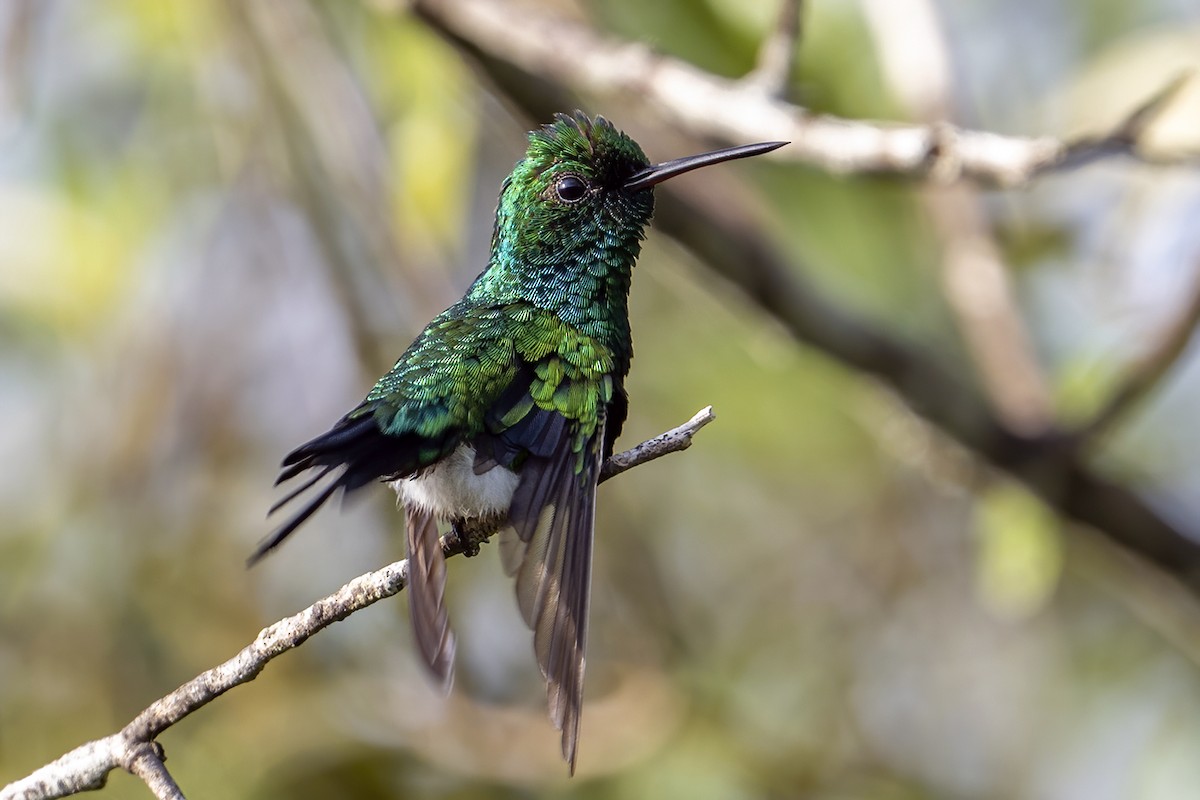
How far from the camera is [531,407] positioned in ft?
8.34

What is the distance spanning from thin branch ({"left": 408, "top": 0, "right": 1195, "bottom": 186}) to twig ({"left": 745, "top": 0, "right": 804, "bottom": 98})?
35mm

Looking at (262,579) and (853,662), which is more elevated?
(262,579)

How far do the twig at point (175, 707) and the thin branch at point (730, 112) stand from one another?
58.1 inches

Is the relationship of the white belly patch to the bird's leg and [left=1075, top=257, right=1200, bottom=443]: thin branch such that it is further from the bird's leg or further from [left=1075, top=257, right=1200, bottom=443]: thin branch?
[left=1075, top=257, right=1200, bottom=443]: thin branch

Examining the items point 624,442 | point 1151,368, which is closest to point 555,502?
point 1151,368

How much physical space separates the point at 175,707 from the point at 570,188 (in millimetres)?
1451

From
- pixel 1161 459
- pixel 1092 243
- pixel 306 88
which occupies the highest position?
pixel 306 88

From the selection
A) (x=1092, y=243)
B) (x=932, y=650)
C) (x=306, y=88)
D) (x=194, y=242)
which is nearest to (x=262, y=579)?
(x=194, y=242)

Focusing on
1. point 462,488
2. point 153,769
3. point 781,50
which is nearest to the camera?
point 153,769

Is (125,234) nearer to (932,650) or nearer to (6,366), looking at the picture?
(6,366)

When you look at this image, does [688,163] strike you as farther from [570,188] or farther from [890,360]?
[890,360]

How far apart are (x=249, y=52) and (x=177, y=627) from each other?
197 cm

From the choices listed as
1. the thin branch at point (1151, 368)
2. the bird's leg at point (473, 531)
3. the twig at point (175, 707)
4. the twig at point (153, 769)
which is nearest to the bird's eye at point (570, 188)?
the bird's leg at point (473, 531)

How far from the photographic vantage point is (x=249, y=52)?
458cm
